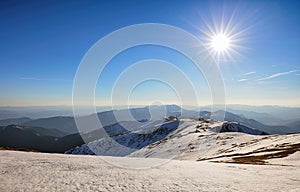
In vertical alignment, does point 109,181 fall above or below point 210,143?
above

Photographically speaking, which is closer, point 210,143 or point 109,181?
point 109,181

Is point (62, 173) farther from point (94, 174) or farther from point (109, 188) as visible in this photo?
point (109, 188)

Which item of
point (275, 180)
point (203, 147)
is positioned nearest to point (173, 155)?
point (203, 147)

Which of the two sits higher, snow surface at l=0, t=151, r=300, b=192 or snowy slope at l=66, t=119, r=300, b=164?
snow surface at l=0, t=151, r=300, b=192

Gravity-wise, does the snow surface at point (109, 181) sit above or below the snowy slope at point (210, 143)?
above

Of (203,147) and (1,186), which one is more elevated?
Answer: (1,186)

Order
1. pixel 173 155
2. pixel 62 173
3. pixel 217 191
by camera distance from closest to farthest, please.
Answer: pixel 217 191 → pixel 62 173 → pixel 173 155

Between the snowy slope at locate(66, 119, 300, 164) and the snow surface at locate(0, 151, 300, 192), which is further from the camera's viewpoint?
the snowy slope at locate(66, 119, 300, 164)

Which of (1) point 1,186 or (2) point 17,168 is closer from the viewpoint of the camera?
(1) point 1,186

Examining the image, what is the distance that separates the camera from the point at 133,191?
15.8 m

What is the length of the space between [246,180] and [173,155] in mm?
76124

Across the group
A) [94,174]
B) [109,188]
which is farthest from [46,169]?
[109,188]

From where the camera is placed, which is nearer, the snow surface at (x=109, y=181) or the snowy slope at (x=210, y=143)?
the snow surface at (x=109, y=181)

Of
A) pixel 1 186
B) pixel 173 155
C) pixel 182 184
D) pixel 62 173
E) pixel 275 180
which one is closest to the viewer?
pixel 1 186
